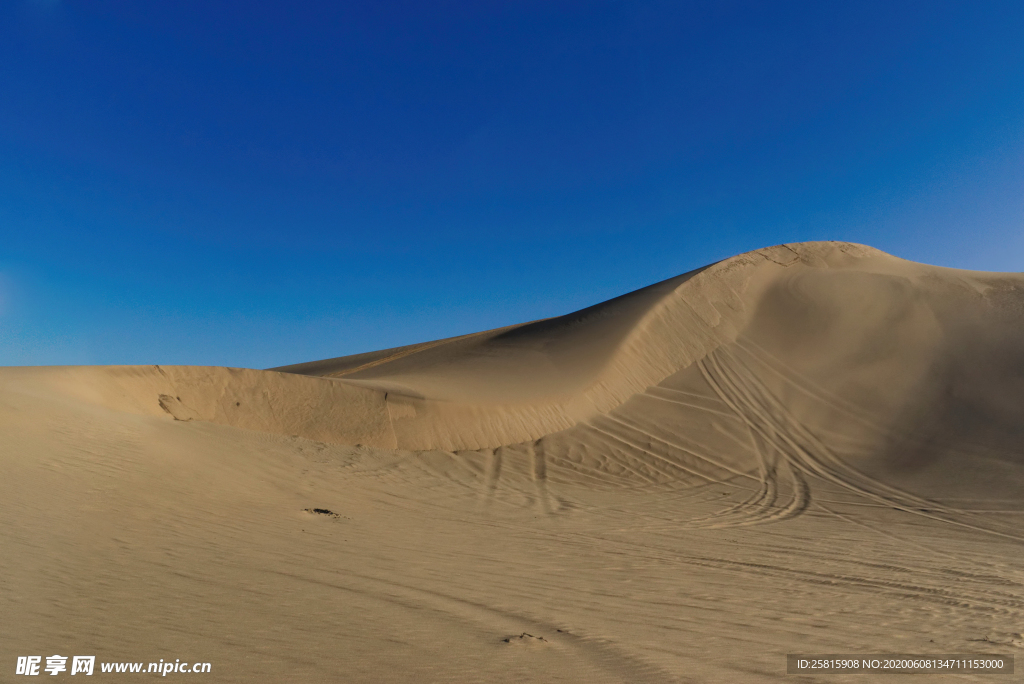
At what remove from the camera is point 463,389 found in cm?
1541

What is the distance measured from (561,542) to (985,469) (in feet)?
32.4

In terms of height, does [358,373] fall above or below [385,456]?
above

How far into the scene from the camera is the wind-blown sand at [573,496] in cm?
434

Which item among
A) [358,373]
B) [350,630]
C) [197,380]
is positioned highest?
[358,373]

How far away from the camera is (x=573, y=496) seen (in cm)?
1090

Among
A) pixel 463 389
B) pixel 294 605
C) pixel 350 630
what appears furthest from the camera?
pixel 463 389

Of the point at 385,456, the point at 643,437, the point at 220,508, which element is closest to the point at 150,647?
the point at 220,508

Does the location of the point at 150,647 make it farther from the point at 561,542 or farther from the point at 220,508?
the point at 561,542

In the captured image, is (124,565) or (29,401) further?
(29,401)

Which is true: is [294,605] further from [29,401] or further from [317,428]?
[317,428]

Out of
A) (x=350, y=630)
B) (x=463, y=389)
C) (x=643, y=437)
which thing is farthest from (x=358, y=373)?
(x=350, y=630)

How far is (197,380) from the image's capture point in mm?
12516

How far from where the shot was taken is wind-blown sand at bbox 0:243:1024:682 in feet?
14.2

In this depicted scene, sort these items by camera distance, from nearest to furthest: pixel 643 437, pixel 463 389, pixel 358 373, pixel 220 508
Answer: pixel 220 508 → pixel 643 437 → pixel 463 389 → pixel 358 373
